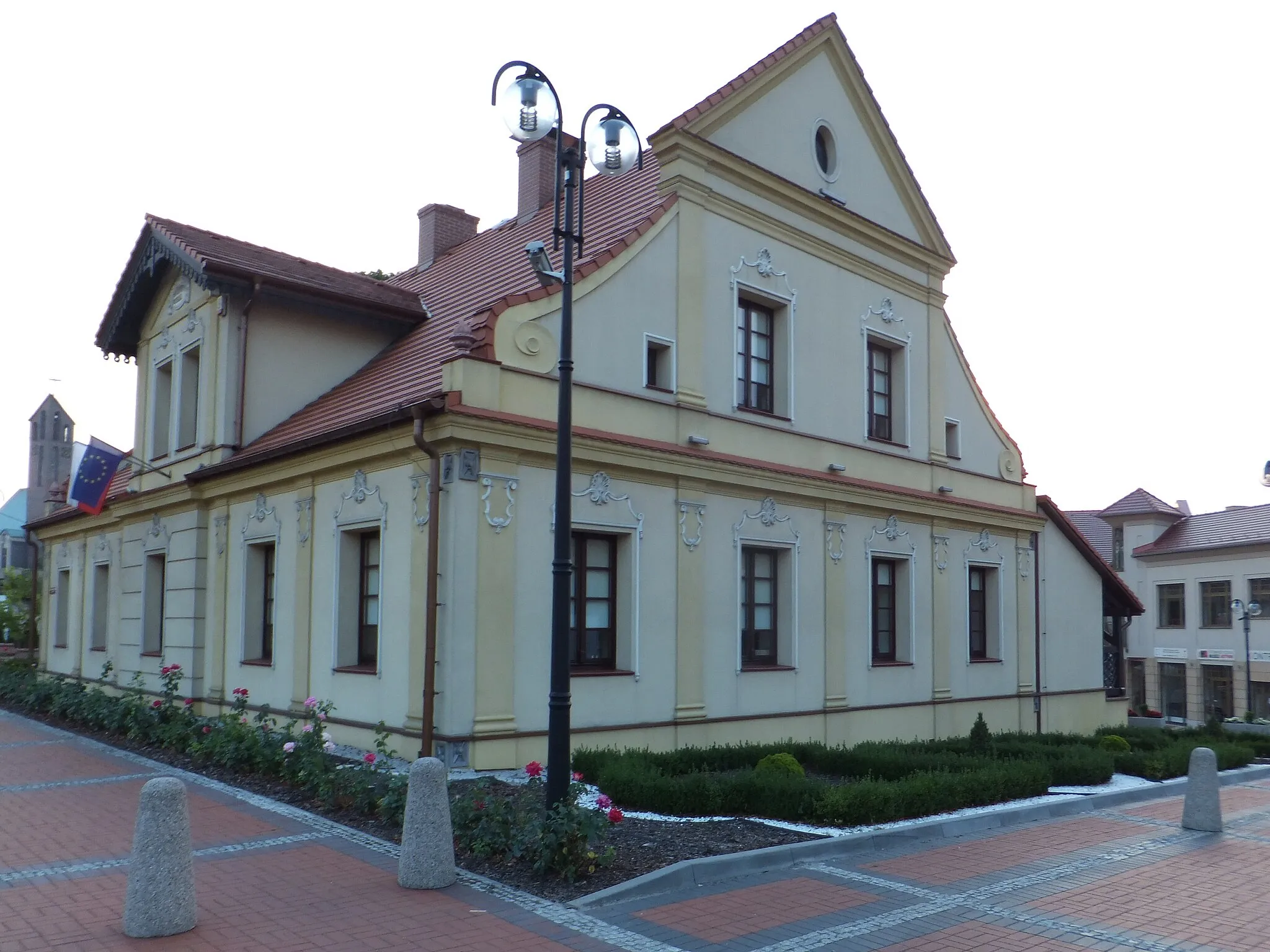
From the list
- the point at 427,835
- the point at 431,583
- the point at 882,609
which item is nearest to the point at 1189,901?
the point at 427,835

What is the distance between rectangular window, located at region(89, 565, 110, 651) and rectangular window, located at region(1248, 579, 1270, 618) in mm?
42635

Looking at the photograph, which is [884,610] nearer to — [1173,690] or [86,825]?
[86,825]

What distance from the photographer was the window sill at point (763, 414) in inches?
656

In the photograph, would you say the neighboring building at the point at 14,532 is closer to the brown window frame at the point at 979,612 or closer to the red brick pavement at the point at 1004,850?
the brown window frame at the point at 979,612

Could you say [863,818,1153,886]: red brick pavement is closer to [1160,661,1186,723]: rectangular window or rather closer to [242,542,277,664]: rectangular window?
[242,542,277,664]: rectangular window

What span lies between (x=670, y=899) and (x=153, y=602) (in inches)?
607

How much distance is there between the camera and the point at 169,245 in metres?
18.3

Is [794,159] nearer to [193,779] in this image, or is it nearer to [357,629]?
[357,629]

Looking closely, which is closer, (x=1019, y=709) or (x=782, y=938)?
(x=782, y=938)

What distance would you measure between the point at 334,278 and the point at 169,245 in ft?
8.99

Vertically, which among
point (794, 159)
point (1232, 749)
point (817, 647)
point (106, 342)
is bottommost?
point (1232, 749)

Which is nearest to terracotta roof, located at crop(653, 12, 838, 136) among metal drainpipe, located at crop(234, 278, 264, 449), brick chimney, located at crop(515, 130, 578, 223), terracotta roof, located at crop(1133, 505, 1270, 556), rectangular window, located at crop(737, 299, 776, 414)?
rectangular window, located at crop(737, 299, 776, 414)

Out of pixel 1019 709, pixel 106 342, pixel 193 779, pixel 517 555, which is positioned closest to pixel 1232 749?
pixel 1019 709

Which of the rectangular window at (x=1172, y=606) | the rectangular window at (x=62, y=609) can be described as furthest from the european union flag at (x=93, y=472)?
the rectangular window at (x=1172, y=606)
